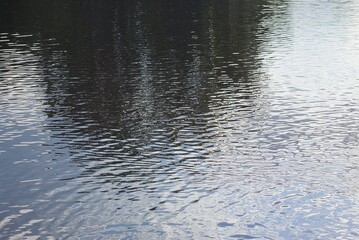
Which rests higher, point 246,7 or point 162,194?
point 162,194

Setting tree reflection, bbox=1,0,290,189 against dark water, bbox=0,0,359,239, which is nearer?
dark water, bbox=0,0,359,239

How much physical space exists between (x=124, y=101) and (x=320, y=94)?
756 cm

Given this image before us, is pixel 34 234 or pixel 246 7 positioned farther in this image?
pixel 246 7

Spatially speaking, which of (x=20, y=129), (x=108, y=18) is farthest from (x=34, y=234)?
(x=108, y=18)

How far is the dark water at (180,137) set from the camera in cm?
1716

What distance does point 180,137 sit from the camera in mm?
23828

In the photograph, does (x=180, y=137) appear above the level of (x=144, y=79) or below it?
above

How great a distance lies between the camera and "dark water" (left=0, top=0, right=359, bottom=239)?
17.2 metres

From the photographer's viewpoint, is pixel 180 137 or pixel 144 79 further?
pixel 144 79

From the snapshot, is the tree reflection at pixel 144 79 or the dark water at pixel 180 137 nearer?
the dark water at pixel 180 137

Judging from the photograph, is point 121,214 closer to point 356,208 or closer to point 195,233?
point 195,233

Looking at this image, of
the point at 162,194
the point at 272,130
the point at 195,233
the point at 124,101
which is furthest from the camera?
the point at 124,101

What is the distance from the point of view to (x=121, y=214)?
57.3ft

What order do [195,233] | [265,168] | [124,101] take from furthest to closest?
[124,101] → [265,168] → [195,233]
